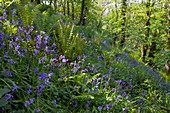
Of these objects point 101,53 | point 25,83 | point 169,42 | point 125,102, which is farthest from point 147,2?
point 25,83

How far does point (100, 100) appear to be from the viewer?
338 centimetres

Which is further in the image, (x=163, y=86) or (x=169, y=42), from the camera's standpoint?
(x=169, y=42)

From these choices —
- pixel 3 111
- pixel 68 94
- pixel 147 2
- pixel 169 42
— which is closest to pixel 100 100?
pixel 68 94

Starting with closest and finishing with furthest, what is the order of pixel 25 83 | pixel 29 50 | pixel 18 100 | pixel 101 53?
pixel 18 100
pixel 25 83
pixel 29 50
pixel 101 53

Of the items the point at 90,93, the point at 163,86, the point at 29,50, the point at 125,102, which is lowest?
the point at 163,86

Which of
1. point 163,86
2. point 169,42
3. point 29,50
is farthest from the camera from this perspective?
point 169,42

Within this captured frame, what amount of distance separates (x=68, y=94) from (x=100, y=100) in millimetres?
486

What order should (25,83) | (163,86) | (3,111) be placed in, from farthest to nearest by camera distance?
(163,86) → (25,83) → (3,111)

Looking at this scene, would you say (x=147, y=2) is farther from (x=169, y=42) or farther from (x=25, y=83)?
(x=25, y=83)

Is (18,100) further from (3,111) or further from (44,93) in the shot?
(44,93)

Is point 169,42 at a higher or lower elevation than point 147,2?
lower

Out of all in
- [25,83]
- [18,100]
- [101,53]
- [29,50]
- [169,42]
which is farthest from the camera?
[169,42]

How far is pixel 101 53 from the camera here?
643 cm

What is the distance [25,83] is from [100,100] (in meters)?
1.16
